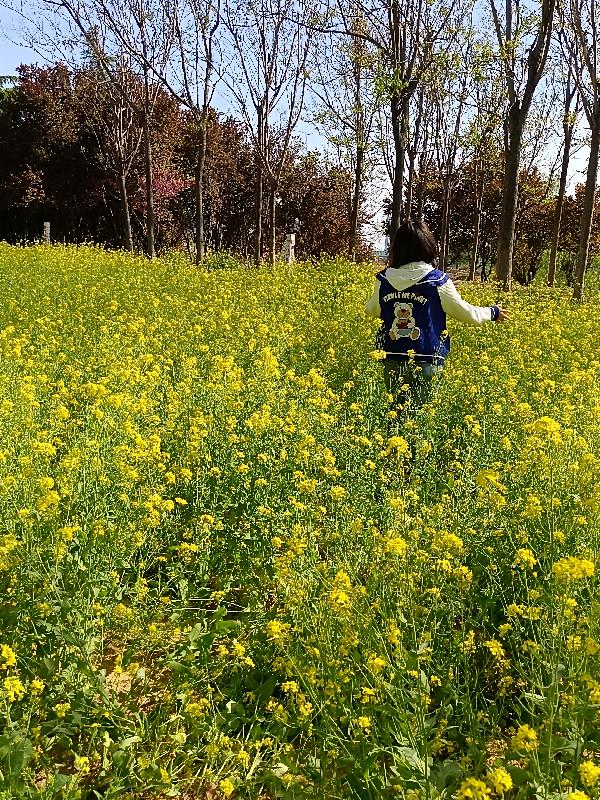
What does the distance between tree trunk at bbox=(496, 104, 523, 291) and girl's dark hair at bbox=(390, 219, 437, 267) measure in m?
6.71

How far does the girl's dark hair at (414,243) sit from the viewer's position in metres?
4.65

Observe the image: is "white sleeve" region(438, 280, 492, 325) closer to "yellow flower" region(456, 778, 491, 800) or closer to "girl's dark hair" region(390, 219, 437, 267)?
"girl's dark hair" region(390, 219, 437, 267)

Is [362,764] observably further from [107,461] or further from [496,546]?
[107,461]

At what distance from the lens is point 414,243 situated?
4.68 metres

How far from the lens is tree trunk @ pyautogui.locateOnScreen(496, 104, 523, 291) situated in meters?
10.9

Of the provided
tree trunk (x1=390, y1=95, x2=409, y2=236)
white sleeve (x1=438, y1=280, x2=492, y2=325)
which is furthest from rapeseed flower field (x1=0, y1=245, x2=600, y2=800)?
tree trunk (x1=390, y1=95, x2=409, y2=236)

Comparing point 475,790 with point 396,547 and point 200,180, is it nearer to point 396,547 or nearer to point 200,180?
point 396,547

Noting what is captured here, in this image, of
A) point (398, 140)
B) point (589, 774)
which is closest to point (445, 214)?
point (398, 140)

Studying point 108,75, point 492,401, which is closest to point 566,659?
point 492,401

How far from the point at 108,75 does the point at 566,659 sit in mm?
16366

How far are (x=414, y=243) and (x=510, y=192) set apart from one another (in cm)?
720

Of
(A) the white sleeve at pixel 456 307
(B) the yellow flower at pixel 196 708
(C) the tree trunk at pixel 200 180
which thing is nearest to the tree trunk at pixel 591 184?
(A) the white sleeve at pixel 456 307

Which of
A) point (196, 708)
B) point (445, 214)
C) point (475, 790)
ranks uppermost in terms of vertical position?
point (445, 214)

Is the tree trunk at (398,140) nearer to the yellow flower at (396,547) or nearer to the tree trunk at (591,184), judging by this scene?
→ the tree trunk at (591,184)
